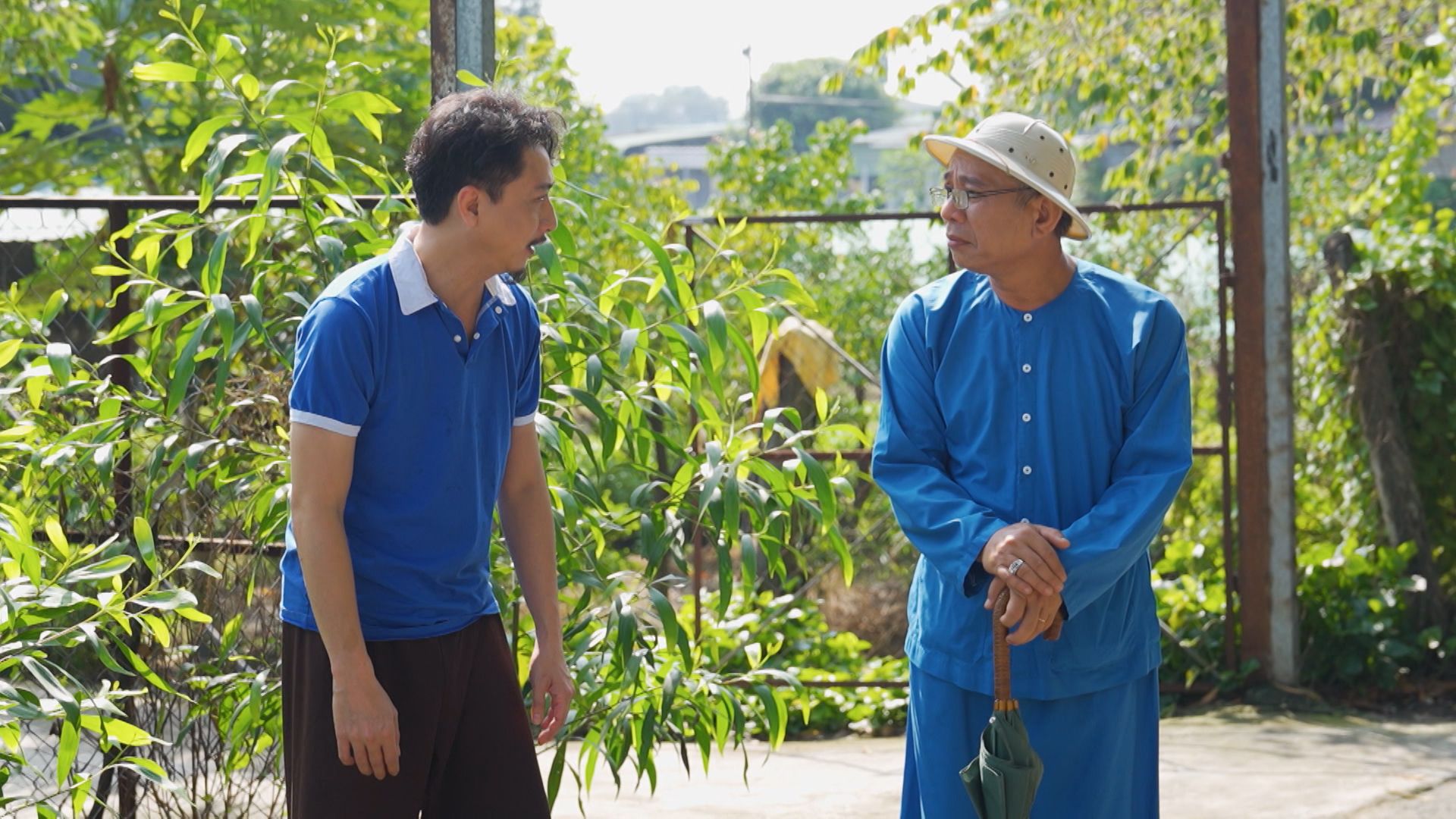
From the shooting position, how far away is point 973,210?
2580 millimetres

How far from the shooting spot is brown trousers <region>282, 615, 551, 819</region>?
2281 mm

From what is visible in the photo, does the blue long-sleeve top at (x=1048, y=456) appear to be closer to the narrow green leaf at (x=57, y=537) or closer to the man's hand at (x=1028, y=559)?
the man's hand at (x=1028, y=559)

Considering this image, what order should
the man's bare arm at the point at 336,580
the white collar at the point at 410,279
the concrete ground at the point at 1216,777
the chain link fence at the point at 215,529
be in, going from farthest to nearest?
the concrete ground at the point at 1216,777 < the chain link fence at the point at 215,529 < the white collar at the point at 410,279 < the man's bare arm at the point at 336,580

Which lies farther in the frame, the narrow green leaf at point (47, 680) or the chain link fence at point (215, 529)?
the chain link fence at point (215, 529)

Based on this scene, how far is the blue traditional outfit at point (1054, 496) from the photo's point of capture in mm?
2502

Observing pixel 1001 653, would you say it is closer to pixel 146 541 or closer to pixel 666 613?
pixel 666 613

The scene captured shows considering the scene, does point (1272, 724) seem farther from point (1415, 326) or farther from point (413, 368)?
point (413, 368)

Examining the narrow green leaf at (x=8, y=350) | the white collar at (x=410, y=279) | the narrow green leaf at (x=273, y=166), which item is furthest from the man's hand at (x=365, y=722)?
the narrow green leaf at (x=8, y=350)

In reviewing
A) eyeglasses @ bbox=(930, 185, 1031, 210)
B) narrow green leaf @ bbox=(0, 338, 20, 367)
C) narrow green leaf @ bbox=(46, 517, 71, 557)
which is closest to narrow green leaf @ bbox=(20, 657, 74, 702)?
narrow green leaf @ bbox=(46, 517, 71, 557)

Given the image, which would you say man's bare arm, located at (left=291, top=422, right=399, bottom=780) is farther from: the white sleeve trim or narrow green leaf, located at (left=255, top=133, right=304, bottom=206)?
narrow green leaf, located at (left=255, top=133, right=304, bottom=206)

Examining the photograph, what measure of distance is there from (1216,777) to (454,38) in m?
2.99

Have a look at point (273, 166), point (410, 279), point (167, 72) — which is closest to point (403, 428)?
point (410, 279)

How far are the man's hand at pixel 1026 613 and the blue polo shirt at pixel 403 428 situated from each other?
824 mm

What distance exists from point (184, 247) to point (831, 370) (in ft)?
14.3
